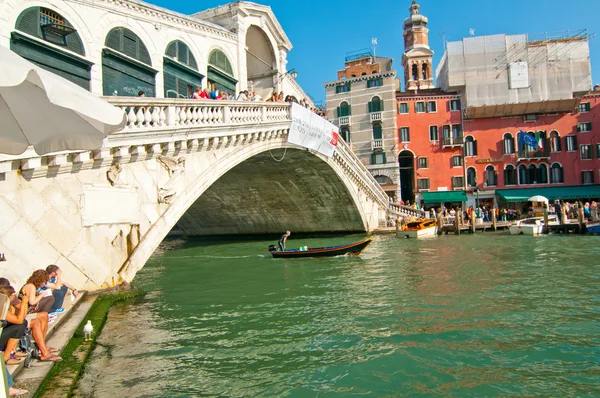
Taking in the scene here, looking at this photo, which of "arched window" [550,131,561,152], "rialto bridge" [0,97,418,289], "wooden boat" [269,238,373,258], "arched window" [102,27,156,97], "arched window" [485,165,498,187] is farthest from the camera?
"arched window" [485,165,498,187]

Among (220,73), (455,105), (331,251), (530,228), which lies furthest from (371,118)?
(331,251)

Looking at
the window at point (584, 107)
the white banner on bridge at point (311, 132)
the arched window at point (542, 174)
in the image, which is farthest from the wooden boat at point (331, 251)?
the window at point (584, 107)

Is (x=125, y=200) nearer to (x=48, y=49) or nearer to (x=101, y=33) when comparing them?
(x=48, y=49)

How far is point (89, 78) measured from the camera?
32.9ft

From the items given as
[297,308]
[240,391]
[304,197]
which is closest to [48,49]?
[297,308]

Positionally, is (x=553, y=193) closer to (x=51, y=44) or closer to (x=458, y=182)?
(x=458, y=182)

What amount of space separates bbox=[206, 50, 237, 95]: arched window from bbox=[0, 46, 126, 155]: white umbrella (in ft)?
33.9

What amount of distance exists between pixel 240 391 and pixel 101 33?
29.7ft

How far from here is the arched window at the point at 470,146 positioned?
2939cm

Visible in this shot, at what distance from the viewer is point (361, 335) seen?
19.4ft

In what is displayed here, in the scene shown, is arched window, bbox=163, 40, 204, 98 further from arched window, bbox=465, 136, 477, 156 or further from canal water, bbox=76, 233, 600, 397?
arched window, bbox=465, 136, 477, 156

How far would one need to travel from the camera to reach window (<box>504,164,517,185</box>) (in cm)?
2889

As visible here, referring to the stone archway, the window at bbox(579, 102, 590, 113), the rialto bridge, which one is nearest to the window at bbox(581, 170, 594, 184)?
the window at bbox(579, 102, 590, 113)

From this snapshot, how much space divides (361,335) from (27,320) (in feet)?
12.4
